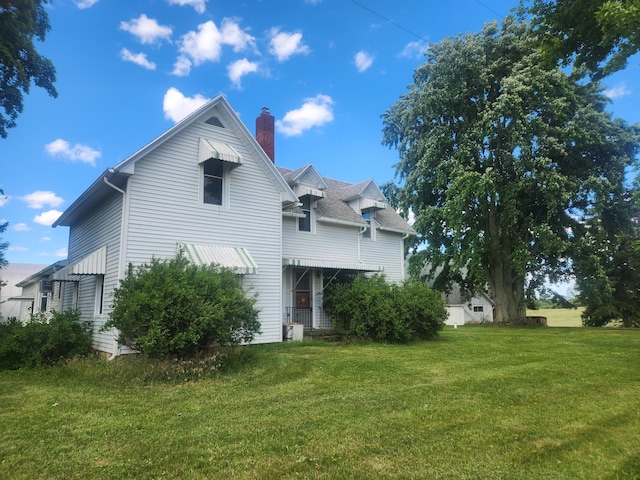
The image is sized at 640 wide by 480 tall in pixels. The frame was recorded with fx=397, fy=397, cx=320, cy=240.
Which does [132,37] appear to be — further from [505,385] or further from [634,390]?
[634,390]

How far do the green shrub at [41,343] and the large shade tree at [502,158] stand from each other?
60.0ft

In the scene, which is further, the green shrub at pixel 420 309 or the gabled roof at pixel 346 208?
the gabled roof at pixel 346 208

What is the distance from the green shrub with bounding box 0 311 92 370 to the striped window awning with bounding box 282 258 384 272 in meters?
6.96

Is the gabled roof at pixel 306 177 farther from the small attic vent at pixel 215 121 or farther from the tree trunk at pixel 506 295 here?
the tree trunk at pixel 506 295

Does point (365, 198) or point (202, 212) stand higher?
point (365, 198)

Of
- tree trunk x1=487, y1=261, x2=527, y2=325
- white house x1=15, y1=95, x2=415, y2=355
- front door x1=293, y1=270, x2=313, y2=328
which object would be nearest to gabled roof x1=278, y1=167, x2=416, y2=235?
white house x1=15, y1=95, x2=415, y2=355

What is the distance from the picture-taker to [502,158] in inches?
907

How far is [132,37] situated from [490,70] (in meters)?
18.9

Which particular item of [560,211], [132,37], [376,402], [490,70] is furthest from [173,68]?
[560,211]

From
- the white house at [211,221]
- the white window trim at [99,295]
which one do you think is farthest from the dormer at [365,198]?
the white window trim at [99,295]

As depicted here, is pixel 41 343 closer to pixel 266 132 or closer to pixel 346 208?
pixel 266 132

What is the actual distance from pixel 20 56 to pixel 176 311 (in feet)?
41.2

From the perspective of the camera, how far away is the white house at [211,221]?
11523 mm

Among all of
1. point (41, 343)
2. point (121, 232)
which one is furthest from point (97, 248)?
point (41, 343)
